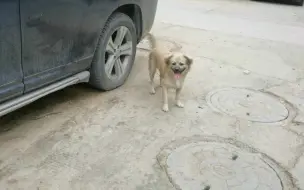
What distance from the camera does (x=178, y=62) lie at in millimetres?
3523

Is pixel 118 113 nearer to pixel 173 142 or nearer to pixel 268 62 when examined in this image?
pixel 173 142

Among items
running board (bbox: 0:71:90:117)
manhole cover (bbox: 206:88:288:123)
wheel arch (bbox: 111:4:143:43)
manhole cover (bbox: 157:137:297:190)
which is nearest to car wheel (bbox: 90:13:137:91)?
wheel arch (bbox: 111:4:143:43)

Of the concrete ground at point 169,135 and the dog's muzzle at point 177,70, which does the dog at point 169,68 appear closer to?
the dog's muzzle at point 177,70

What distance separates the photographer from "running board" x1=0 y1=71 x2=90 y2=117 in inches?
103

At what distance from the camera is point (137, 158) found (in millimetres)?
2840

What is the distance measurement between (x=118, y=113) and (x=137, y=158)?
30.5 inches

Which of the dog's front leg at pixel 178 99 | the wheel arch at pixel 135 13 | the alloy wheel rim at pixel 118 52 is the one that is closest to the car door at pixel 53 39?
the alloy wheel rim at pixel 118 52

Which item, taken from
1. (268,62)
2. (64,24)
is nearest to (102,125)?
(64,24)

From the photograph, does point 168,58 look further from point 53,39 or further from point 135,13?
point 53,39

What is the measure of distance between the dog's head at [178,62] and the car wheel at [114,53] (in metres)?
0.62

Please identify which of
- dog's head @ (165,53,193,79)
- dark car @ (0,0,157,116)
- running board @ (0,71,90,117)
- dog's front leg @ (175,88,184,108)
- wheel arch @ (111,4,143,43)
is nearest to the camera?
dark car @ (0,0,157,116)

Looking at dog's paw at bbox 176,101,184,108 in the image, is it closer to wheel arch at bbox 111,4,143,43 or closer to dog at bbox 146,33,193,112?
dog at bbox 146,33,193,112

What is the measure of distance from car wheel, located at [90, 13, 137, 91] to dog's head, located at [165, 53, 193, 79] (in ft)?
2.03

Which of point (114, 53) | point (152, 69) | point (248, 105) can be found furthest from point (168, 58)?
point (248, 105)
